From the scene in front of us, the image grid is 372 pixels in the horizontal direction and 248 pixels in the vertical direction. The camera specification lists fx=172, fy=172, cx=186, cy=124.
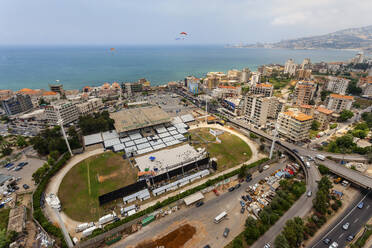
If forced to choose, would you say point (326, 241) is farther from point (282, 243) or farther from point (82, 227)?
point (82, 227)

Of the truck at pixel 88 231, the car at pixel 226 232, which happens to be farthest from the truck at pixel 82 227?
the car at pixel 226 232

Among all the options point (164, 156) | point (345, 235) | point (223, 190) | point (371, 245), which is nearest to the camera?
point (371, 245)

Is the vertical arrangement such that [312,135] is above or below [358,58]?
below

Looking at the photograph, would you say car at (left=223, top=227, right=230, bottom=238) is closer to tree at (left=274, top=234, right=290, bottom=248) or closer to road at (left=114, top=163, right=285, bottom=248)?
road at (left=114, top=163, right=285, bottom=248)

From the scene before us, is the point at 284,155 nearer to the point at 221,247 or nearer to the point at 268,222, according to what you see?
the point at 268,222

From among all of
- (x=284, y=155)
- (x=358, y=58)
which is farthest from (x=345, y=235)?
(x=358, y=58)

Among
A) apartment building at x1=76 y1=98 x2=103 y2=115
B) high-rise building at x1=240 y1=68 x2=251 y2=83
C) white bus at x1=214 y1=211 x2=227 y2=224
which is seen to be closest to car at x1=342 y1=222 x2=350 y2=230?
white bus at x1=214 y1=211 x2=227 y2=224
